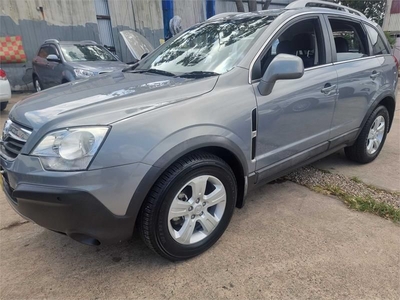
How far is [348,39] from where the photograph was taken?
3.55 meters

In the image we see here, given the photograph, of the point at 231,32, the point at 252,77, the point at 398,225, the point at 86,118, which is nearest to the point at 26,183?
the point at 86,118

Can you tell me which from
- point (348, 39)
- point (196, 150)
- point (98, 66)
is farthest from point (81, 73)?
point (196, 150)

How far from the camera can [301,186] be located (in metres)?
3.31

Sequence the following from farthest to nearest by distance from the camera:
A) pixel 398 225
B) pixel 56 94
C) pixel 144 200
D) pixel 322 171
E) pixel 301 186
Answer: pixel 322 171, pixel 301 186, pixel 398 225, pixel 56 94, pixel 144 200

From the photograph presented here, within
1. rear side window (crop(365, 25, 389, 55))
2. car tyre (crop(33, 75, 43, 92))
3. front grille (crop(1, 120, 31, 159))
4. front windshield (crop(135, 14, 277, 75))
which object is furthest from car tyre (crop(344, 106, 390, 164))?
car tyre (crop(33, 75, 43, 92))

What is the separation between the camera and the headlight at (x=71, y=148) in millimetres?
1697

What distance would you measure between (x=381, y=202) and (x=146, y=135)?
232 centimetres

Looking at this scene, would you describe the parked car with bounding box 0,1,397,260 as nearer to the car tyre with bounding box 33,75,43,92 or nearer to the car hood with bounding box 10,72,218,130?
the car hood with bounding box 10,72,218,130

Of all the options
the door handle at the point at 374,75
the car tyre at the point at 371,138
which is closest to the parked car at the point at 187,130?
the door handle at the point at 374,75

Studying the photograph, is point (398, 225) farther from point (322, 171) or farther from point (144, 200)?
point (144, 200)

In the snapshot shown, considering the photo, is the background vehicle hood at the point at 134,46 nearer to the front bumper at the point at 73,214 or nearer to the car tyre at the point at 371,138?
the car tyre at the point at 371,138

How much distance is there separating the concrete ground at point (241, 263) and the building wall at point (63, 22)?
920 cm

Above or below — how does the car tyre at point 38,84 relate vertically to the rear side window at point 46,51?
below

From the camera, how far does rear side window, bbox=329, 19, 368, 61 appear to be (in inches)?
126
